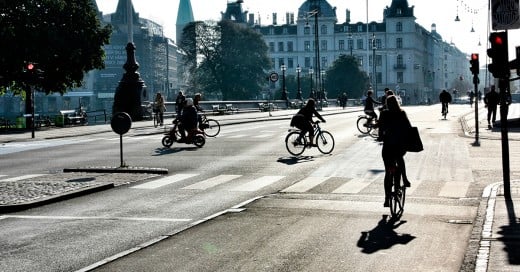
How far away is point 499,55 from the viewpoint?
39.1ft

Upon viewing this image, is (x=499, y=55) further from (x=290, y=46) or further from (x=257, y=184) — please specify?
(x=290, y=46)

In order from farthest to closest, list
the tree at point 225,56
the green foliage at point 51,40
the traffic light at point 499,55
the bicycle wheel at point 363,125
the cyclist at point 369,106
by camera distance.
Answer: the tree at point 225,56 < the green foliage at point 51,40 < the bicycle wheel at point 363,125 < the cyclist at point 369,106 < the traffic light at point 499,55

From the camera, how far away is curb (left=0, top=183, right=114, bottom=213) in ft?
39.8

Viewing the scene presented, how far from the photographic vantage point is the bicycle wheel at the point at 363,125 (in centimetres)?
3109

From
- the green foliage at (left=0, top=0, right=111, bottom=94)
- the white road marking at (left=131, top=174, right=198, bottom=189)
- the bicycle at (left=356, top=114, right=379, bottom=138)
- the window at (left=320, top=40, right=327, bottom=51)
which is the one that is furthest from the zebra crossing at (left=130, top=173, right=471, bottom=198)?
the window at (left=320, top=40, right=327, bottom=51)

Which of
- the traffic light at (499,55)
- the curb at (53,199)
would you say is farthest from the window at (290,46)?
the traffic light at (499,55)

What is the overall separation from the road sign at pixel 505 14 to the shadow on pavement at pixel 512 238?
8.90 feet

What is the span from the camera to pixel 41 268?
25.5 feet

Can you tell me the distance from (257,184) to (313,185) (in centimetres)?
112

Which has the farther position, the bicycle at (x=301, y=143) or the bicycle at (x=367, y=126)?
the bicycle at (x=367, y=126)

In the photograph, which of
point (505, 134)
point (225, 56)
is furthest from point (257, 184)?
point (225, 56)

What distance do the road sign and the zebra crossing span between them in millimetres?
3193

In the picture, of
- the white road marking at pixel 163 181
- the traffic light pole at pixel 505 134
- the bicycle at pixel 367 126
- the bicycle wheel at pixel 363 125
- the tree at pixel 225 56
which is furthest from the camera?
the tree at pixel 225 56

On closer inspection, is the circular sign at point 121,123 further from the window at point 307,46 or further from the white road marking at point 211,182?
→ the window at point 307,46
